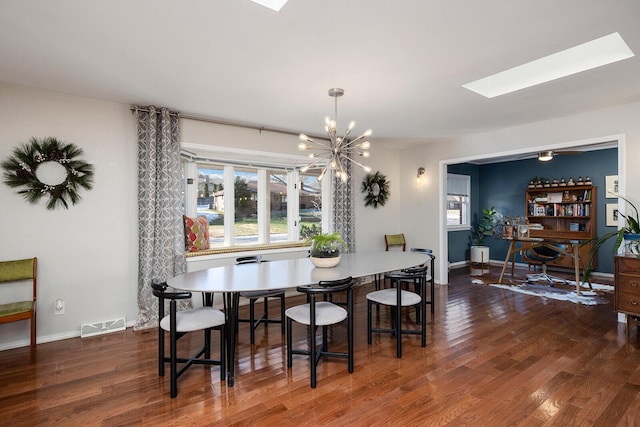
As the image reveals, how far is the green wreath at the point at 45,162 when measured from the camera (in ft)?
10.2

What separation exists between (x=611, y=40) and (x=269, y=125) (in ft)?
12.1

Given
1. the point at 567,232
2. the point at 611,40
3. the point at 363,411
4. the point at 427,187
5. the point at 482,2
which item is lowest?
the point at 363,411

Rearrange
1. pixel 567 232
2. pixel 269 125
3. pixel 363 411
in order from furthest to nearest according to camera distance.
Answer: pixel 567 232 < pixel 269 125 < pixel 363 411

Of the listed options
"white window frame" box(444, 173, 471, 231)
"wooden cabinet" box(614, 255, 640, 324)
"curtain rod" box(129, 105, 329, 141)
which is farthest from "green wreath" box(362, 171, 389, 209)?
"wooden cabinet" box(614, 255, 640, 324)

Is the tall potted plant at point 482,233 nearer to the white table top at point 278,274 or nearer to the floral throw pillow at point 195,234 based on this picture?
the white table top at point 278,274

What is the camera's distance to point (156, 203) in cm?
377

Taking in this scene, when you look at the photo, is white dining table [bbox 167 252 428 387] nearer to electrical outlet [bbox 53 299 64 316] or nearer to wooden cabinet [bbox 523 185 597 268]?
electrical outlet [bbox 53 299 64 316]

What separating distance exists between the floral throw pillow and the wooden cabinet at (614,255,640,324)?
Result: 4889 mm

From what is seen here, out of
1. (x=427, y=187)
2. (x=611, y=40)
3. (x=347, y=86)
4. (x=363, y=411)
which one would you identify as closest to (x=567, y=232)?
(x=427, y=187)

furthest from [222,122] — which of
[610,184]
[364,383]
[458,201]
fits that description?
[610,184]

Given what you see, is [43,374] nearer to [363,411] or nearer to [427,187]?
[363,411]

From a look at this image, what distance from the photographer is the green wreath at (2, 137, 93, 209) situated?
10.2 feet

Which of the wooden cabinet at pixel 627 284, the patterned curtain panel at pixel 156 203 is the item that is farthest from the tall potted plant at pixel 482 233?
the patterned curtain panel at pixel 156 203

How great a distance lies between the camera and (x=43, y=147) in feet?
10.6
